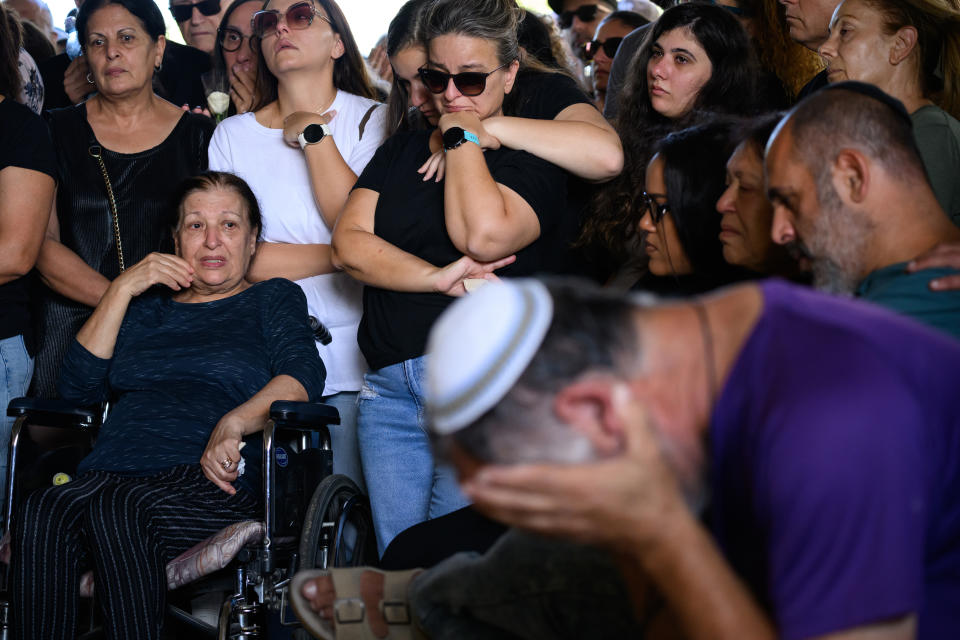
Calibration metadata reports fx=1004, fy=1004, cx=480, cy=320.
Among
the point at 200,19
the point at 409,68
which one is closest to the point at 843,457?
the point at 409,68

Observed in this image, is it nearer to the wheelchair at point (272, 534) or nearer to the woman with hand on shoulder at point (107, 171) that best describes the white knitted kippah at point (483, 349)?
the wheelchair at point (272, 534)

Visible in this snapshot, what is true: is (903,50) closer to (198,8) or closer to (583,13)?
(583,13)

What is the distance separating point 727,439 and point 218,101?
3067mm

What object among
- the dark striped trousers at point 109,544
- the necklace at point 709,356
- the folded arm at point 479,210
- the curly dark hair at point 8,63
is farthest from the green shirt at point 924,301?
the curly dark hair at point 8,63

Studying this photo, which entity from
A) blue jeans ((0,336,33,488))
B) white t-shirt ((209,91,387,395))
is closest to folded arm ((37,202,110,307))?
blue jeans ((0,336,33,488))

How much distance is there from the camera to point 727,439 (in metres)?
1.07

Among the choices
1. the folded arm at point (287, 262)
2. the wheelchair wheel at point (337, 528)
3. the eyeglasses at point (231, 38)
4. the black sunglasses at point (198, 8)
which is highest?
the black sunglasses at point (198, 8)

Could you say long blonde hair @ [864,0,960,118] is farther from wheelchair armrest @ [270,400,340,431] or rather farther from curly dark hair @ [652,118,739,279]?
wheelchair armrest @ [270,400,340,431]

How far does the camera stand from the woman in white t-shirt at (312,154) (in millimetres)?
3029

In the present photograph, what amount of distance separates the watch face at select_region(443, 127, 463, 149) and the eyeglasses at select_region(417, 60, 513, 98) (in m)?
0.18

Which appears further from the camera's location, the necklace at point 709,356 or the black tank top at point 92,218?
the black tank top at point 92,218

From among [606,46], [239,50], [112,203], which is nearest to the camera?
[112,203]

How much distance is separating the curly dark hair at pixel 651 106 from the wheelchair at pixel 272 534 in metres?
0.89

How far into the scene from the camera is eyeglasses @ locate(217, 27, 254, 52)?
3657 millimetres
